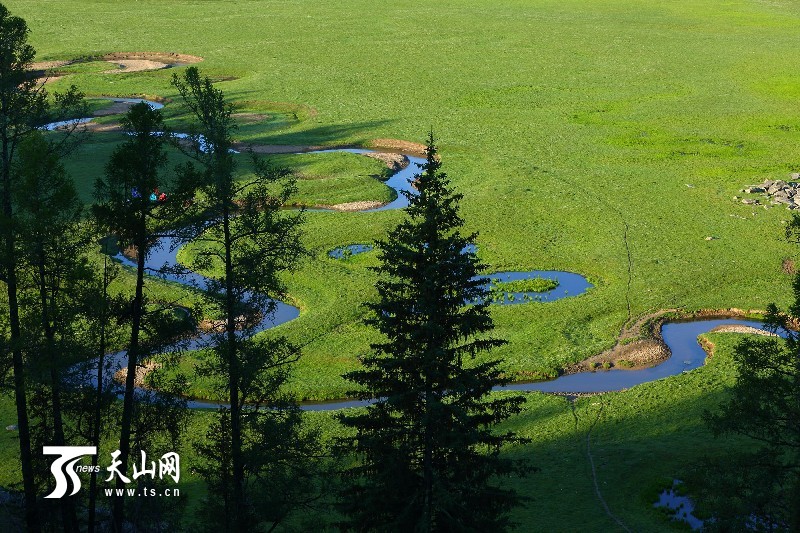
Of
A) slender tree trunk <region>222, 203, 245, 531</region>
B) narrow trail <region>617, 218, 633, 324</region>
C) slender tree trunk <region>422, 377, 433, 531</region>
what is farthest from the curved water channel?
slender tree trunk <region>422, 377, 433, 531</region>

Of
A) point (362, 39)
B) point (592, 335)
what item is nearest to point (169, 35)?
point (362, 39)

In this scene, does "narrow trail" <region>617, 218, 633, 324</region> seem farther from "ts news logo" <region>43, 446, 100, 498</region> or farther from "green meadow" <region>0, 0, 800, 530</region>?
"ts news logo" <region>43, 446, 100, 498</region>

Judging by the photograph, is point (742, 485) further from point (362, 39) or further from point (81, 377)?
point (362, 39)

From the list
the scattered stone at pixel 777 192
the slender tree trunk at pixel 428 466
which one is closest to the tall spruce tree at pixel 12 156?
the slender tree trunk at pixel 428 466

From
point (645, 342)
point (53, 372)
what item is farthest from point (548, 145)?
point (53, 372)

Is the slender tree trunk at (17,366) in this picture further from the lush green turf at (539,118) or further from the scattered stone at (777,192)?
the scattered stone at (777,192)

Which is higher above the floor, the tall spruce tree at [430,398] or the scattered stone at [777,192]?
the tall spruce tree at [430,398]
